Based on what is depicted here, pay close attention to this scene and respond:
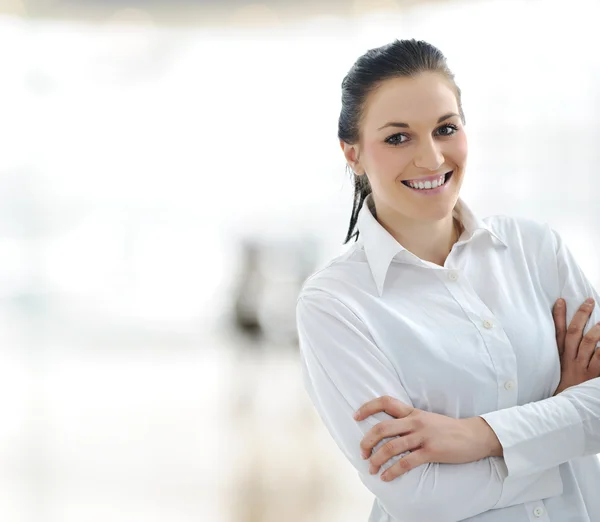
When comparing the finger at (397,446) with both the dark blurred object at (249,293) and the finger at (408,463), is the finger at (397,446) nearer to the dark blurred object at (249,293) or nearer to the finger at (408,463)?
the finger at (408,463)

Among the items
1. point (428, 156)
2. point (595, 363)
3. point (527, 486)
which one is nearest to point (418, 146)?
point (428, 156)

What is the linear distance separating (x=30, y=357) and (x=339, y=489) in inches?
68.1

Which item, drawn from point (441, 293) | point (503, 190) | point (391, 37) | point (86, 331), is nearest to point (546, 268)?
point (441, 293)

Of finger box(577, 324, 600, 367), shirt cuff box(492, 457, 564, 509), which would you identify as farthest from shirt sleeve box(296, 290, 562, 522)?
finger box(577, 324, 600, 367)

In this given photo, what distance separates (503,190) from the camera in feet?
11.9

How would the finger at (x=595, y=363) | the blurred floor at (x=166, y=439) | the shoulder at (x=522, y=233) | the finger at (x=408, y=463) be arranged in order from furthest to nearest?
the blurred floor at (x=166, y=439) < the shoulder at (x=522, y=233) < the finger at (x=595, y=363) < the finger at (x=408, y=463)

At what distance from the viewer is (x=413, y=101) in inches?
56.3

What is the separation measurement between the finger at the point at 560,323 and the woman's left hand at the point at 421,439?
10.8 inches

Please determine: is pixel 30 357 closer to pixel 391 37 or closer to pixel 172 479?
pixel 172 479

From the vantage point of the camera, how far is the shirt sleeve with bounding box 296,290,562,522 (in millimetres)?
1248

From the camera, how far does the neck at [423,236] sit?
4.97 feet

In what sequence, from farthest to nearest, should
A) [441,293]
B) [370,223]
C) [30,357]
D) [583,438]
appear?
[30,357] → [370,223] → [441,293] → [583,438]

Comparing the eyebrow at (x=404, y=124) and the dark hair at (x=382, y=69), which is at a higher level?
the dark hair at (x=382, y=69)

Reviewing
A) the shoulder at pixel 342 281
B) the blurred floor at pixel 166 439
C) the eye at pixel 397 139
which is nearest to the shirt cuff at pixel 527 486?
the shoulder at pixel 342 281
